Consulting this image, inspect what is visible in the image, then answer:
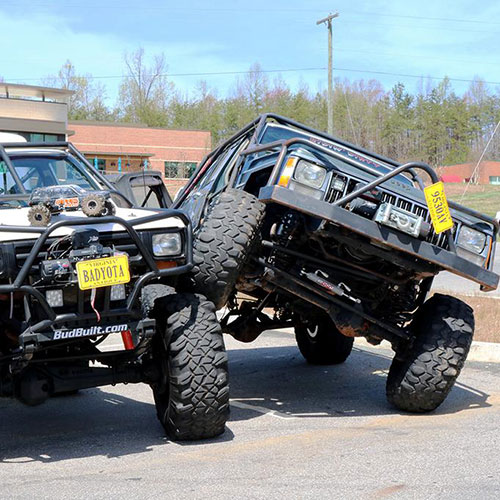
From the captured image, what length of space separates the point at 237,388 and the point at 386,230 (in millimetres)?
2514

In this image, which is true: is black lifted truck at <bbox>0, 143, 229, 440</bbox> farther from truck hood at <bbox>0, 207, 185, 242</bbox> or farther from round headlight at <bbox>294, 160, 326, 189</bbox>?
round headlight at <bbox>294, 160, 326, 189</bbox>

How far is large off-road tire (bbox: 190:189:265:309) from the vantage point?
18.8 ft

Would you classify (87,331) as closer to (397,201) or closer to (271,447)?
(271,447)

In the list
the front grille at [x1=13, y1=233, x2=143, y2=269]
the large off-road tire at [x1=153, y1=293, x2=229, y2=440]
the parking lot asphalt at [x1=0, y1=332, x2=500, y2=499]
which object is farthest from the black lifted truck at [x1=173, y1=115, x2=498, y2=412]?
the front grille at [x1=13, y1=233, x2=143, y2=269]

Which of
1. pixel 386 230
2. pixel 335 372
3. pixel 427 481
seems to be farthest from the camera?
pixel 335 372

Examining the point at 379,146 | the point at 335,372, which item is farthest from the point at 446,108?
the point at 335,372

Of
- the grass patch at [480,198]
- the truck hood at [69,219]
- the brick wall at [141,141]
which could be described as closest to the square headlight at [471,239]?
the truck hood at [69,219]

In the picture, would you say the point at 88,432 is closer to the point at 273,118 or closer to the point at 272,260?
the point at 272,260

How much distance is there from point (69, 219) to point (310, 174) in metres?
1.79

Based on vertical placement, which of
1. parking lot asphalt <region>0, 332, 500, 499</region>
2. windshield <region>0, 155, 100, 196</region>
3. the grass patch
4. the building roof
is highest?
the building roof

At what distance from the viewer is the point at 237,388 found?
24.7 feet

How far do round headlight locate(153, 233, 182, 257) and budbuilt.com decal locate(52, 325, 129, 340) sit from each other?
1.75 feet

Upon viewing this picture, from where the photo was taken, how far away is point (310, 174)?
582cm

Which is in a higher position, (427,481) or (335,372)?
(427,481)
